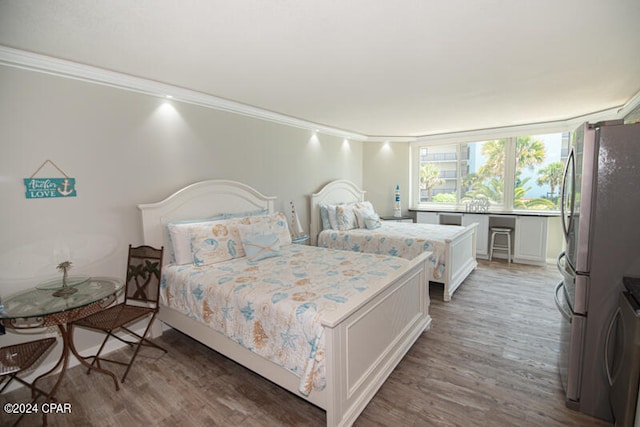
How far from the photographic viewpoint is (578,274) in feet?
5.99

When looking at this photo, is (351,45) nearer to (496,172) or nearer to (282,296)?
(282,296)

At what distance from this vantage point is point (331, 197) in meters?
5.08

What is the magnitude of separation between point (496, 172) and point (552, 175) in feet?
2.78

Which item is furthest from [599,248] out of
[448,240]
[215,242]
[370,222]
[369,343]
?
[370,222]

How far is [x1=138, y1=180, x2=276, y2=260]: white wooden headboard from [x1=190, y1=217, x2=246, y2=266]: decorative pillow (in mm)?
295

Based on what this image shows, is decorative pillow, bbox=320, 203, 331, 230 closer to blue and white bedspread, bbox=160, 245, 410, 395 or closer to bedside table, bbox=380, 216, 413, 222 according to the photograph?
blue and white bedspread, bbox=160, 245, 410, 395

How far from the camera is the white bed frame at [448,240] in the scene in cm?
361

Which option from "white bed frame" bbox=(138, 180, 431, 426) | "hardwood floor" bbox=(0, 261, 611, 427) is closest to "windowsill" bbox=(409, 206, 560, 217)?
"hardwood floor" bbox=(0, 261, 611, 427)

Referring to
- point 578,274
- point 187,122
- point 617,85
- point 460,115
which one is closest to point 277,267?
point 187,122

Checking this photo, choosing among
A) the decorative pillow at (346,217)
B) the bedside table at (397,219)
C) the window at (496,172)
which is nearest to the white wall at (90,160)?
the decorative pillow at (346,217)

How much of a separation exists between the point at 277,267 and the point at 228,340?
2.36 ft

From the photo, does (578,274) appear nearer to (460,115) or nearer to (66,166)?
(460,115)

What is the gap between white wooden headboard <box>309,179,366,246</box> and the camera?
15.4ft

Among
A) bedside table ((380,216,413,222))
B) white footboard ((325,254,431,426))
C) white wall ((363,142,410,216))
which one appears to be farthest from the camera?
white wall ((363,142,410,216))
